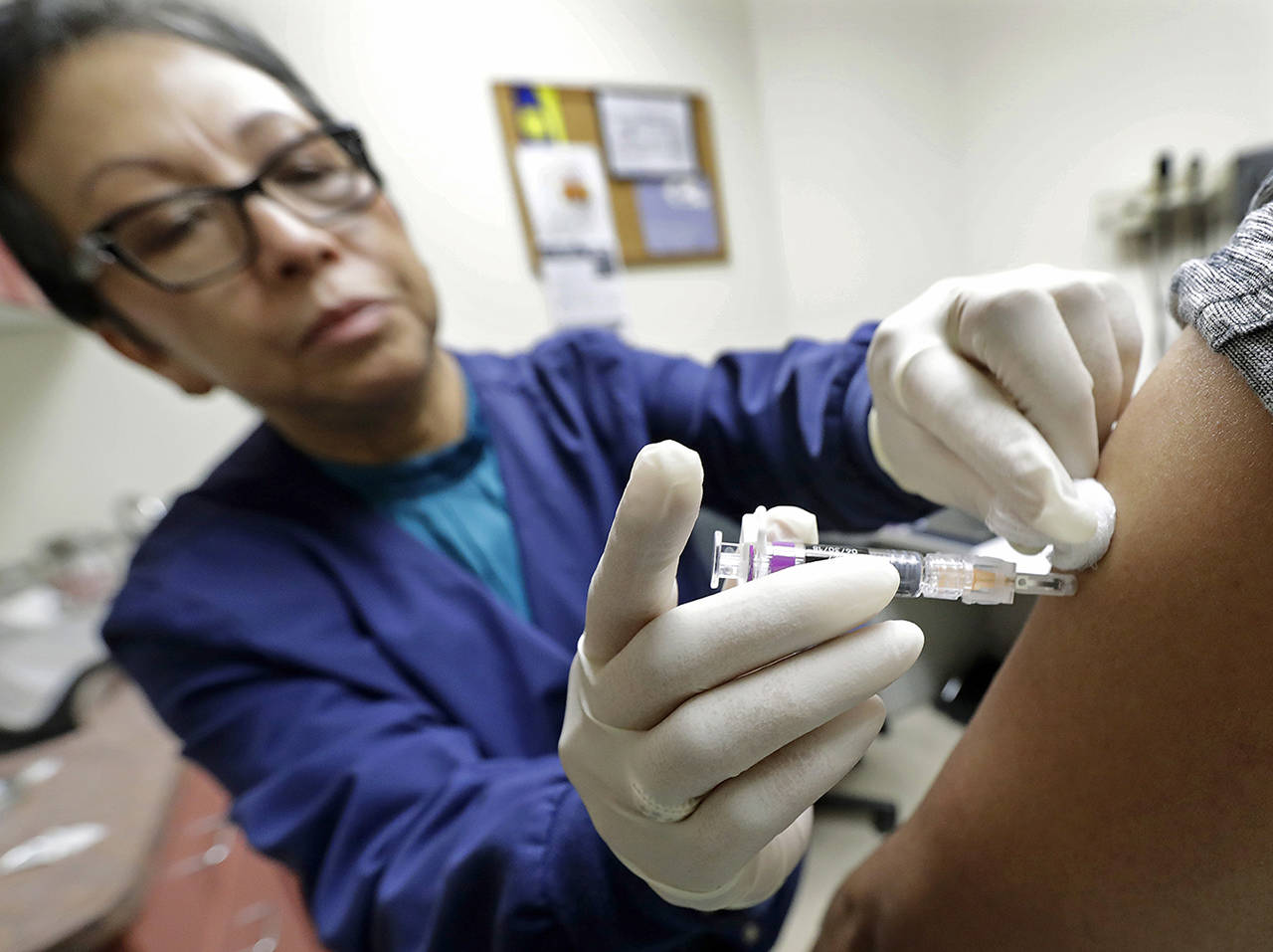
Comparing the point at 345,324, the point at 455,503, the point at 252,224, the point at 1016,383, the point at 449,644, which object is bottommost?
the point at 449,644

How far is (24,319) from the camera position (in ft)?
4.00

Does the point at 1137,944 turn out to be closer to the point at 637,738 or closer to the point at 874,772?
the point at 874,772

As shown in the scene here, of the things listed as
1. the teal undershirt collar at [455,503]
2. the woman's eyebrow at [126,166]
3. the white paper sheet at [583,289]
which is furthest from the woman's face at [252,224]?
the white paper sheet at [583,289]

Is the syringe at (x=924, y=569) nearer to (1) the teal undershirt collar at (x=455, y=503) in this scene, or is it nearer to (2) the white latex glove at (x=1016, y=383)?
(2) the white latex glove at (x=1016, y=383)

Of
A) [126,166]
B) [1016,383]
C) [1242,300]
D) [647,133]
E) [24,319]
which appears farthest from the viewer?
[24,319]

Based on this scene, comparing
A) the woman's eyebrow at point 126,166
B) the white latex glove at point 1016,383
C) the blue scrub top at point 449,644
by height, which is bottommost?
the blue scrub top at point 449,644

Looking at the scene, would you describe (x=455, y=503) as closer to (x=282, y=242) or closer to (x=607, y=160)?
(x=282, y=242)

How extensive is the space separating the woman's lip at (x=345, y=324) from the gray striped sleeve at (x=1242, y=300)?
2.35 ft

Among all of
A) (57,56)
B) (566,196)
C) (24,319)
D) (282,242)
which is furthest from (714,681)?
(24,319)

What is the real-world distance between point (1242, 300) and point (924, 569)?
7.3 inches

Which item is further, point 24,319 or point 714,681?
point 24,319

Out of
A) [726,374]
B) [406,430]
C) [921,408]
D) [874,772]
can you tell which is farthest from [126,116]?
[874,772]

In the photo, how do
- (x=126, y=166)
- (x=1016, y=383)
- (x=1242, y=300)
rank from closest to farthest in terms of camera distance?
(x=1242, y=300) → (x=1016, y=383) → (x=126, y=166)

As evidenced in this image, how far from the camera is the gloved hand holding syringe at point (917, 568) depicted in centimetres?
30
